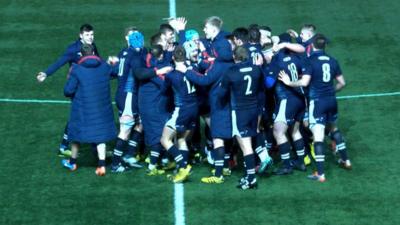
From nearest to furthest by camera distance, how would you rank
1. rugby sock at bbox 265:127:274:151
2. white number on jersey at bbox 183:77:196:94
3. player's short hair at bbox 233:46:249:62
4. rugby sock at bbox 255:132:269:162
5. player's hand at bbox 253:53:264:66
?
1. player's short hair at bbox 233:46:249:62
2. white number on jersey at bbox 183:77:196:94
3. player's hand at bbox 253:53:264:66
4. rugby sock at bbox 255:132:269:162
5. rugby sock at bbox 265:127:274:151

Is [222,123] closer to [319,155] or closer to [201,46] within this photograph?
[201,46]

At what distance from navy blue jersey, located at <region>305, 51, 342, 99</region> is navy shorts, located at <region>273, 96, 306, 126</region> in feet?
1.06

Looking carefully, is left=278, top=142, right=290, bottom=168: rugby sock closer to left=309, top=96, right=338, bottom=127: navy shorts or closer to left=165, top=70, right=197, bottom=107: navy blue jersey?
left=309, top=96, right=338, bottom=127: navy shorts

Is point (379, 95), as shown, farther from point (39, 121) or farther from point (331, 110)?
point (39, 121)

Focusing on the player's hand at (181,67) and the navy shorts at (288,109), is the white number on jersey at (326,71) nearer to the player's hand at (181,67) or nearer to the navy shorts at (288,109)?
the navy shorts at (288,109)

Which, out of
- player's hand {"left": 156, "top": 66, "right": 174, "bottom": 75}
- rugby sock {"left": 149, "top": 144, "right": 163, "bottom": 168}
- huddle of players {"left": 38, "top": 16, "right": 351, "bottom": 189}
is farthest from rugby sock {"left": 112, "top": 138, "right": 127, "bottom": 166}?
player's hand {"left": 156, "top": 66, "right": 174, "bottom": 75}

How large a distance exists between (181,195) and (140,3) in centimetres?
1039

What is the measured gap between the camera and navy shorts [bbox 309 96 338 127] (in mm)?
15234

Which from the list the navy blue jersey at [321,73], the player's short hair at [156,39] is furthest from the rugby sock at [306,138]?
the player's short hair at [156,39]

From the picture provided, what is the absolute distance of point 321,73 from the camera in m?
15.1

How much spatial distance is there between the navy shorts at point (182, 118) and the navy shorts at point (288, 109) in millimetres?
1283

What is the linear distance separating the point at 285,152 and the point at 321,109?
2.97 feet

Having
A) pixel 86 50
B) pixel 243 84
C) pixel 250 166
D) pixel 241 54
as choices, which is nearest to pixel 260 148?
pixel 250 166

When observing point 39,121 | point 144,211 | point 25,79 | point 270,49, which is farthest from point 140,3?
point 144,211
